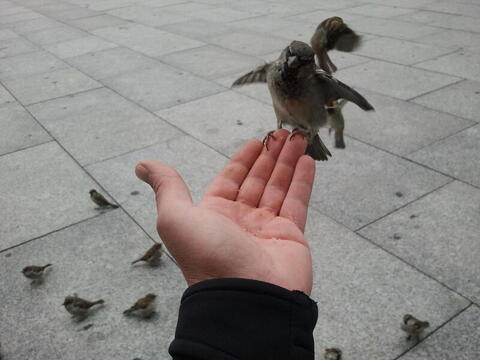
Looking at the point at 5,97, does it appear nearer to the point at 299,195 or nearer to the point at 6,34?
the point at 6,34

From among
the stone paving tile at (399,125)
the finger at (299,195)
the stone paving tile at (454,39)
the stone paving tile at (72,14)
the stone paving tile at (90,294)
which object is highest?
the finger at (299,195)

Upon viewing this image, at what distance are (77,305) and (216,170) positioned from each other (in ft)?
8.52

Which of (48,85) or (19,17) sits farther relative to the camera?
(19,17)

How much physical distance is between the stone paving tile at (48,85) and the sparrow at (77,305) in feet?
18.4

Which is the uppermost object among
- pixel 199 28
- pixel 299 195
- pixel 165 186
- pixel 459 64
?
pixel 165 186

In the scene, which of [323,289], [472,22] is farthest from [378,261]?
[472,22]

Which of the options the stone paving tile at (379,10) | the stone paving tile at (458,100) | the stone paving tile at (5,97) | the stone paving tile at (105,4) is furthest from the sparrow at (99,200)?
the stone paving tile at (105,4)

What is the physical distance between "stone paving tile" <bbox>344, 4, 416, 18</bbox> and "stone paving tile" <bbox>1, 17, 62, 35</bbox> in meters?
8.24

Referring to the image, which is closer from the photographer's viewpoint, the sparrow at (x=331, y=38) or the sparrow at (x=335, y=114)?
the sparrow at (x=331, y=38)

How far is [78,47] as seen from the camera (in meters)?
12.0

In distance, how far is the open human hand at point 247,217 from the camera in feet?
8.16

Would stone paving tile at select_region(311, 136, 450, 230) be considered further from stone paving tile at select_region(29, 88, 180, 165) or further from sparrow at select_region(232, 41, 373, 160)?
stone paving tile at select_region(29, 88, 180, 165)

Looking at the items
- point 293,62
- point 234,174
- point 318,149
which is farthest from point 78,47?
point 293,62

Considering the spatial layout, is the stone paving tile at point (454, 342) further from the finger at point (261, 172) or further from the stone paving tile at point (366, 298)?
the finger at point (261, 172)
